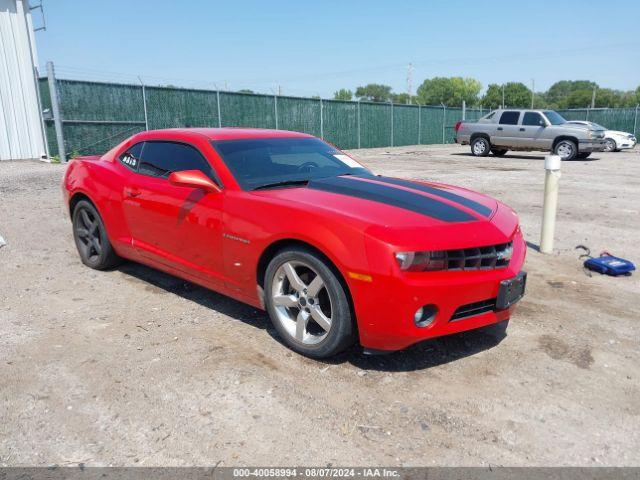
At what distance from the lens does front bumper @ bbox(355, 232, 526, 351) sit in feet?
9.82

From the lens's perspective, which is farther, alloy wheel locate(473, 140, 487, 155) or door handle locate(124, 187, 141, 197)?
alloy wheel locate(473, 140, 487, 155)

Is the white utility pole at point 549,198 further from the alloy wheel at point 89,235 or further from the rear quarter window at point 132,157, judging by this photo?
the alloy wheel at point 89,235

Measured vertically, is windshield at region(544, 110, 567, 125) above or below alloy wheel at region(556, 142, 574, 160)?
above

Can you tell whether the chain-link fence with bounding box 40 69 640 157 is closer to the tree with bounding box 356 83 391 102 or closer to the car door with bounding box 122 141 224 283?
the car door with bounding box 122 141 224 283

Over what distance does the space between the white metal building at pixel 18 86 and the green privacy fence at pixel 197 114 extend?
0.70 m

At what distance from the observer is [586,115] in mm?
32312

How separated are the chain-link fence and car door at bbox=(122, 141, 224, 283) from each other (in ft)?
39.8

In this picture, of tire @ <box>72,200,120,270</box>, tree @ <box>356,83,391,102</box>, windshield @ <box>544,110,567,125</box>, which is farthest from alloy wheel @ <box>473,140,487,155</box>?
tree @ <box>356,83,391,102</box>

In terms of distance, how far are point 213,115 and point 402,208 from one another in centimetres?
1684

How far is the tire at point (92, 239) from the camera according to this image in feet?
17.0

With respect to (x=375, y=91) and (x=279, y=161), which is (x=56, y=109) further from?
(x=375, y=91)

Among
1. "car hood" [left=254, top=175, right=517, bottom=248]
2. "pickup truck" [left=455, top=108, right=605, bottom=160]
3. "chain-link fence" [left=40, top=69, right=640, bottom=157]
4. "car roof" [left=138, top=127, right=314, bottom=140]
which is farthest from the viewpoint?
"pickup truck" [left=455, top=108, right=605, bottom=160]

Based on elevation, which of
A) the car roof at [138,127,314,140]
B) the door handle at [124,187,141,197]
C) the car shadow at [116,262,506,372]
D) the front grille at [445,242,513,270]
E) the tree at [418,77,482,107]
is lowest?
the car shadow at [116,262,506,372]

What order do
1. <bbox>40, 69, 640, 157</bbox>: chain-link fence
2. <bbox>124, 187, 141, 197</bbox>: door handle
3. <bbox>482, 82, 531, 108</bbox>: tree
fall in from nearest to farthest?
1. <bbox>124, 187, 141, 197</bbox>: door handle
2. <bbox>40, 69, 640, 157</bbox>: chain-link fence
3. <bbox>482, 82, 531, 108</bbox>: tree
